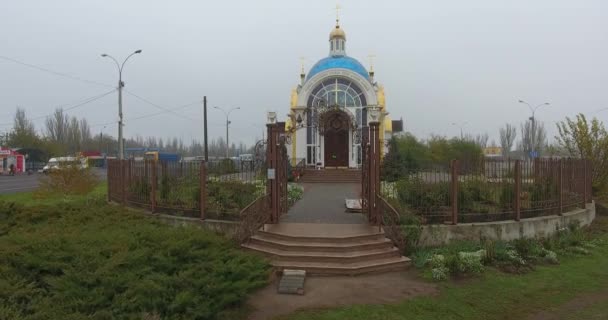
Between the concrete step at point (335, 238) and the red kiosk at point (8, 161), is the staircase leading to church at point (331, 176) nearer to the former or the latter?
the concrete step at point (335, 238)

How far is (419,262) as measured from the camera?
29.0 ft

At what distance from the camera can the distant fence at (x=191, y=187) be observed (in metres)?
11.1

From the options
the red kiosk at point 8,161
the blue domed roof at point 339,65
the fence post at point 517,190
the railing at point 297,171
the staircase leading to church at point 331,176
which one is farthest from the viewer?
the red kiosk at point 8,161

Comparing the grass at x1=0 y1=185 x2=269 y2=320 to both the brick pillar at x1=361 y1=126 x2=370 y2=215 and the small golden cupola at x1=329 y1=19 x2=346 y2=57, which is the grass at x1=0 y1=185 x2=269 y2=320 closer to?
the brick pillar at x1=361 y1=126 x2=370 y2=215

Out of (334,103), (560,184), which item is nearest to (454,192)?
(560,184)

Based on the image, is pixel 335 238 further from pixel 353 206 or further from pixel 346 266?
pixel 353 206

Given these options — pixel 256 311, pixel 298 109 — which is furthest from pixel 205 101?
Answer: pixel 256 311

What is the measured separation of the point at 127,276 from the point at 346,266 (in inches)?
168

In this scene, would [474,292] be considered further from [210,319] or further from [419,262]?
[210,319]

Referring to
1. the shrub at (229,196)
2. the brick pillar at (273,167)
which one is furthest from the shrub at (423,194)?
the shrub at (229,196)

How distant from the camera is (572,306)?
6859 millimetres

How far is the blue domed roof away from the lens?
2983 cm

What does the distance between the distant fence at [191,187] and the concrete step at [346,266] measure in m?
2.71

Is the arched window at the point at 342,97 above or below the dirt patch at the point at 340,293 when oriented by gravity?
above
